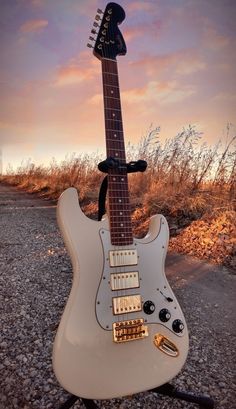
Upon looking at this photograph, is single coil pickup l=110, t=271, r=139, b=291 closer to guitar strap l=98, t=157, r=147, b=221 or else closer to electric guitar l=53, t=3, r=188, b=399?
electric guitar l=53, t=3, r=188, b=399

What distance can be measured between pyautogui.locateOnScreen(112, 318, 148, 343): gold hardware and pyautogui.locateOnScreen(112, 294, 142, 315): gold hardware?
0.17 ft

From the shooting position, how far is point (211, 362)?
2189 millimetres

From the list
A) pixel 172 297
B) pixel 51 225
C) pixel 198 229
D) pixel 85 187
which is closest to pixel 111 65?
pixel 172 297

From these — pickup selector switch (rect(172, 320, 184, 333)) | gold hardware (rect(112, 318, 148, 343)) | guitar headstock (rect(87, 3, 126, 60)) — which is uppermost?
guitar headstock (rect(87, 3, 126, 60))

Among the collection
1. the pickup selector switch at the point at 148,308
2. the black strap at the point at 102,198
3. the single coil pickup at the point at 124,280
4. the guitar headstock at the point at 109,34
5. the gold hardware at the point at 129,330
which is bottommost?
the gold hardware at the point at 129,330

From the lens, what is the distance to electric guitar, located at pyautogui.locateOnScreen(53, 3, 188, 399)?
1.40m

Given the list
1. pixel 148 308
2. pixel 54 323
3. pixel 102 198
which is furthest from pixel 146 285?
pixel 54 323

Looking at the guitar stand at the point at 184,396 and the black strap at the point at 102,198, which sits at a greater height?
the black strap at the point at 102,198

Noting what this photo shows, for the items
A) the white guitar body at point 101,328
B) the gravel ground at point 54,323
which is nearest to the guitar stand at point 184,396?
the gravel ground at point 54,323

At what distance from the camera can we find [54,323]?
253cm

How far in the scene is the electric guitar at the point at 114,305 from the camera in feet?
4.58

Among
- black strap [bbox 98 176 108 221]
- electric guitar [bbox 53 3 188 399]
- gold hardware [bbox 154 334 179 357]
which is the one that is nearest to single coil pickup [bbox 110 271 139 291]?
electric guitar [bbox 53 3 188 399]

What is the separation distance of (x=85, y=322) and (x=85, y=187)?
6091mm

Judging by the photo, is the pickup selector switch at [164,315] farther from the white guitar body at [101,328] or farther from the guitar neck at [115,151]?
the guitar neck at [115,151]
